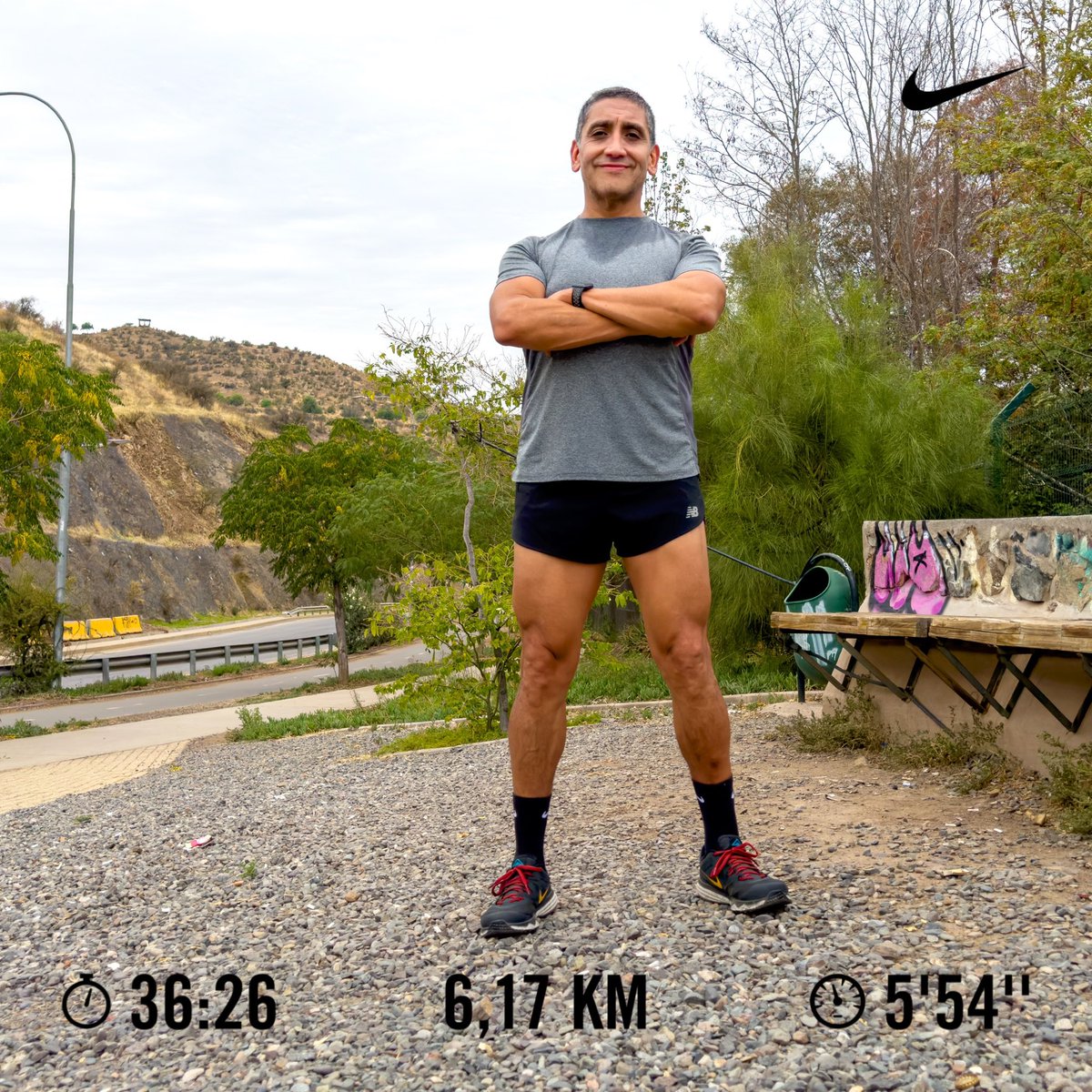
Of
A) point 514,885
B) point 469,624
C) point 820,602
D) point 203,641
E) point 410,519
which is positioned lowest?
point 203,641

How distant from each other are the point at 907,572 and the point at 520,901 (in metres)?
4.02

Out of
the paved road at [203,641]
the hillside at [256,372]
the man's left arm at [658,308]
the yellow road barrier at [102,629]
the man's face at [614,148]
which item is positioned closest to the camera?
the man's left arm at [658,308]

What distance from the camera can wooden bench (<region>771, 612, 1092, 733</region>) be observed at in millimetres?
3617

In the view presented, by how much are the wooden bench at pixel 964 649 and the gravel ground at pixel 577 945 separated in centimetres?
44

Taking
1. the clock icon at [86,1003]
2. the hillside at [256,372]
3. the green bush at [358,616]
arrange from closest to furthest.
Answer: the clock icon at [86,1003] → the green bush at [358,616] → the hillside at [256,372]

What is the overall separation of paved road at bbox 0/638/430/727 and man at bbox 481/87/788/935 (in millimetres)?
15551

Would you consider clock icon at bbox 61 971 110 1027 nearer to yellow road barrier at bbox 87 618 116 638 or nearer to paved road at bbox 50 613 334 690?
paved road at bbox 50 613 334 690

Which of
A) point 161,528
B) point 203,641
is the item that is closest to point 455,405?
point 203,641

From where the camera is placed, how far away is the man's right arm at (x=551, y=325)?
9.12 feet

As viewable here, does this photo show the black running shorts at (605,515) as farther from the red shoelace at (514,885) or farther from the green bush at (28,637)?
the green bush at (28,637)

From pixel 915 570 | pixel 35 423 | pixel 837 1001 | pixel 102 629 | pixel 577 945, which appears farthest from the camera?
pixel 102 629

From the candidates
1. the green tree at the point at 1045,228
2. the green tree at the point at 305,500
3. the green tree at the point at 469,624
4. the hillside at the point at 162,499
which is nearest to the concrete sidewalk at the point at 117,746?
the green tree at the point at 469,624

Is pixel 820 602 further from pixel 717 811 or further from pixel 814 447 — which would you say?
pixel 814 447

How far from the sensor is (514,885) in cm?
288
